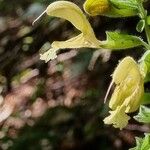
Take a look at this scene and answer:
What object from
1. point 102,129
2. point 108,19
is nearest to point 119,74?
point 108,19

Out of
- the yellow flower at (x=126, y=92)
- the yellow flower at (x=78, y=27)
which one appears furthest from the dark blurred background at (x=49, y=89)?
the yellow flower at (x=126, y=92)

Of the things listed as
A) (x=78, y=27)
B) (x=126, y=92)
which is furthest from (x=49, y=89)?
(x=126, y=92)

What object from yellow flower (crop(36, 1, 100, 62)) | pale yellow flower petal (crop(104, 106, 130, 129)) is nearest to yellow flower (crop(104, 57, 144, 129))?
pale yellow flower petal (crop(104, 106, 130, 129))

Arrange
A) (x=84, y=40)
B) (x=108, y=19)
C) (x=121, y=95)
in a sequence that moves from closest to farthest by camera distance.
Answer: (x=121, y=95) < (x=84, y=40) < (x=108, y=19)

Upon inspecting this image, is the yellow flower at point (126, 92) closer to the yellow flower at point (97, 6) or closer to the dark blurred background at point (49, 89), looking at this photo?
the yellow flower at point (97, 6)

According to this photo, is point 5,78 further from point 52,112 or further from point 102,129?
point 102,129
